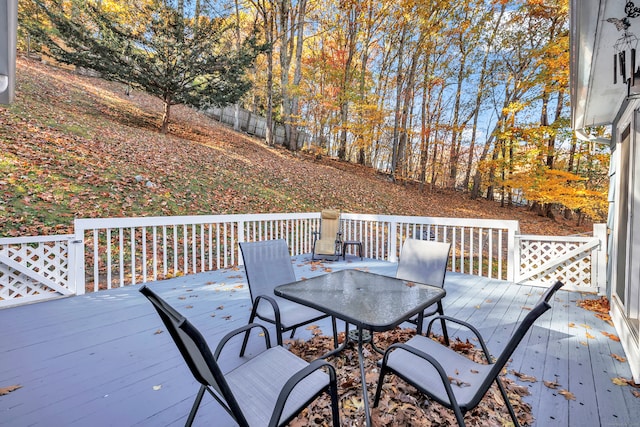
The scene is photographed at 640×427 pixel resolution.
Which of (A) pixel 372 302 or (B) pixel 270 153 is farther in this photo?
(B) pixel 270 153

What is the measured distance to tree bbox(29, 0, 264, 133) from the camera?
835 centimetres

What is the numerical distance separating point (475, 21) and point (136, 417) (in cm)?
1638

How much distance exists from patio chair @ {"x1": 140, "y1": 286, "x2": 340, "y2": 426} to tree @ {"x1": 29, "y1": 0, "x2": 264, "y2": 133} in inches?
394

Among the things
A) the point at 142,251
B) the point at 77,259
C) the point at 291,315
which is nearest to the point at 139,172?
the point at 142,251

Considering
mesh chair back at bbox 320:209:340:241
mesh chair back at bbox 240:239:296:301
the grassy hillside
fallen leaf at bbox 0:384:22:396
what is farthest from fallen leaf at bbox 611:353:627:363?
the grassy hillside

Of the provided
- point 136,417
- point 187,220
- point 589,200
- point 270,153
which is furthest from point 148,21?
point 589,200

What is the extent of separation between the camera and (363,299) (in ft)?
7.07

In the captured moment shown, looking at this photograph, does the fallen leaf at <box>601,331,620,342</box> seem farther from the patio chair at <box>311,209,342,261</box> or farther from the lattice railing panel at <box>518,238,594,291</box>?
the patio chair at <box>311,209,342,261</box>

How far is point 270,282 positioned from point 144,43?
31.8 feet

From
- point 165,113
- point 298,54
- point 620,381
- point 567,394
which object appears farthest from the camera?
point 298,54

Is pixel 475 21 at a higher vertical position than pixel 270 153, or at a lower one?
higher

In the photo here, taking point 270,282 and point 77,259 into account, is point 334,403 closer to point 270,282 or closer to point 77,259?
point 270,282

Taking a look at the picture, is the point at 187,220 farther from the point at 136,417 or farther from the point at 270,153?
the point at 270,153

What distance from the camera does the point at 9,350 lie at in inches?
91.6
